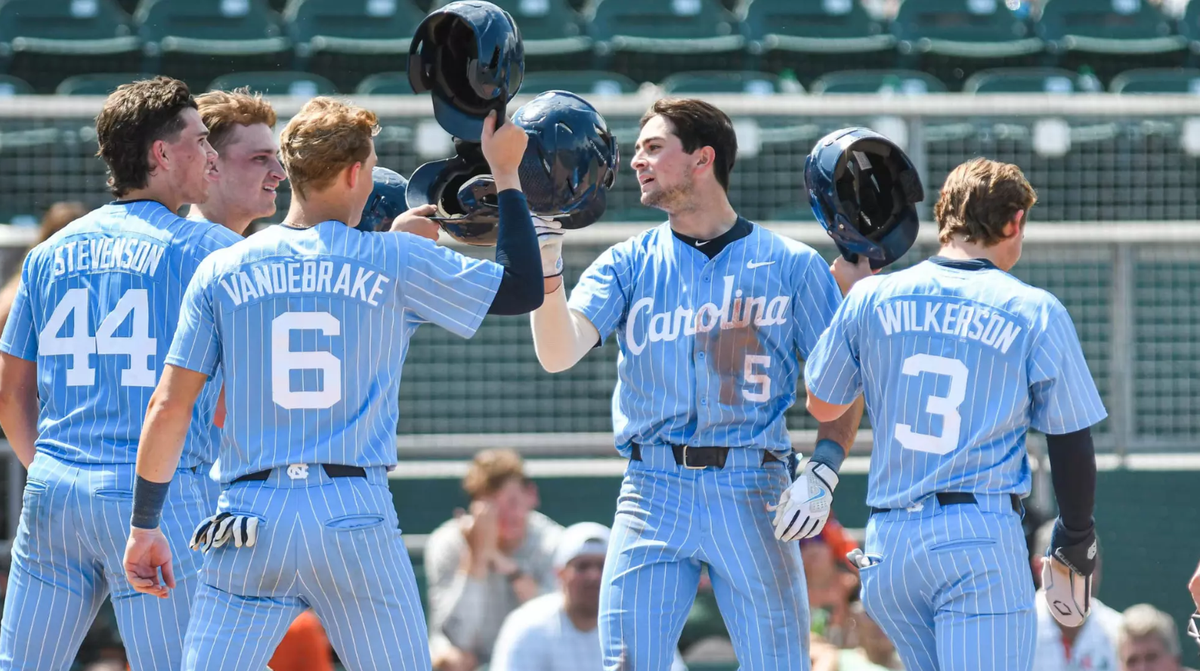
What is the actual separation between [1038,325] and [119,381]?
2338 millimetres

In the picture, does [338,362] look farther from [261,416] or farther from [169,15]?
[169,15]

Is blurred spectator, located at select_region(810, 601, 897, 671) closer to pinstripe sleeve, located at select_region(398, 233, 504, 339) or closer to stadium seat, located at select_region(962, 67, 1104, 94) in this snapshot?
pinstripe sleeve, located at select_region(398, 233, 504, 339)

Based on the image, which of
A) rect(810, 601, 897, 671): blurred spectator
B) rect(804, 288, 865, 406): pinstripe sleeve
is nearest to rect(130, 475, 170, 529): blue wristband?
rect(804, 288, 865, 406): pinstripe sleeve

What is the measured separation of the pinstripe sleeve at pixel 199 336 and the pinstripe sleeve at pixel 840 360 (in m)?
1.61

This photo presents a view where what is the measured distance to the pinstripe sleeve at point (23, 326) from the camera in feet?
12.5

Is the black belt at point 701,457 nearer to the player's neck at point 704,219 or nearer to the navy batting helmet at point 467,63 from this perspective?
the player's neck at point 704,219

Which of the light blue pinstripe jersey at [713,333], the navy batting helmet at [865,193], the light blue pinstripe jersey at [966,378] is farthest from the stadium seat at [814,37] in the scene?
the light blue pinstripe jersey at [966,378]

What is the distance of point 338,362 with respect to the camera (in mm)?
3254

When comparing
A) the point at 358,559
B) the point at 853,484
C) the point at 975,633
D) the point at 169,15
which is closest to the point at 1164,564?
the point at 853,484

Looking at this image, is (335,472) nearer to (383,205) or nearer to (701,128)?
(383,205)

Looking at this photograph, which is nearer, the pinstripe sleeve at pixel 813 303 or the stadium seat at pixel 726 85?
the pinstripe sleeve at pixel 813 303

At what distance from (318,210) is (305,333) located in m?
0.31

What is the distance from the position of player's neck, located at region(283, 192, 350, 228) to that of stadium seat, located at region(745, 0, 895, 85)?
6870 mm

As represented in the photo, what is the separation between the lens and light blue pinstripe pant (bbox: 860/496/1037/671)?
365cm
